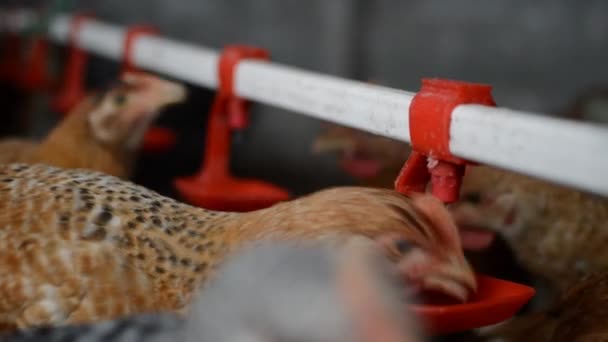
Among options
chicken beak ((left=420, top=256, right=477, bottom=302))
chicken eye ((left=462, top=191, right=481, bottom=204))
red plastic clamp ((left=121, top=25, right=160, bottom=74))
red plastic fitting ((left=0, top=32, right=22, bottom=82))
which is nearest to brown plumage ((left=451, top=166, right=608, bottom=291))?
chicken eye ((left=462, top=191, right=481, bottom=204))

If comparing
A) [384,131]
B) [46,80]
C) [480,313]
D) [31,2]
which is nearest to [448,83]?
[384,131]

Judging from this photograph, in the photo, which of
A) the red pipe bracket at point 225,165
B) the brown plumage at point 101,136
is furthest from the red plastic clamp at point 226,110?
the brown plumage at point 101,136

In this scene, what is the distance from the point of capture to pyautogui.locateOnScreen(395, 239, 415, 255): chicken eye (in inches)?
31.6

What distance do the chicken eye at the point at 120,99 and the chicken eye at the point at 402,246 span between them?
3.77ft

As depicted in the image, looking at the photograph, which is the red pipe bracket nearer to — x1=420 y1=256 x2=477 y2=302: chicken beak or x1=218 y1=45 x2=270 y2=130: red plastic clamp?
x1=218 y1=45 x2=270 y2=130: red plastic clamp

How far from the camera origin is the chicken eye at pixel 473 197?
1.64 m

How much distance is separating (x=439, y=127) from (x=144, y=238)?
0.41 m

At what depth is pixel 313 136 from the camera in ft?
8.39

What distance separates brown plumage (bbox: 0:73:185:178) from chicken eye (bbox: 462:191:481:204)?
721mm

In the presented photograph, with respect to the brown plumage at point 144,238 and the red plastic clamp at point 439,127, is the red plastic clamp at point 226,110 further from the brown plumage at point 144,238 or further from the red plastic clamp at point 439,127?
the red plastic clamp at point 439,127

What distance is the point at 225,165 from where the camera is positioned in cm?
150

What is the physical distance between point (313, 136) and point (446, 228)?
1.69 m

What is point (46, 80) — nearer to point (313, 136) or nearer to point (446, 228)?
point (313, 136)

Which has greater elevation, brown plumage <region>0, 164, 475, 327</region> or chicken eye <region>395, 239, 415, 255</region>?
chicken eye <region>395, 239, 415, 255</region>
